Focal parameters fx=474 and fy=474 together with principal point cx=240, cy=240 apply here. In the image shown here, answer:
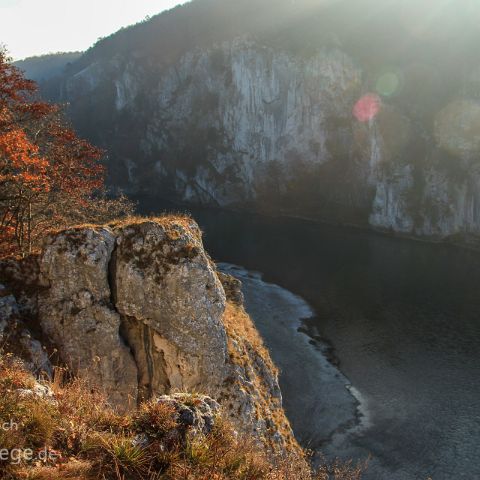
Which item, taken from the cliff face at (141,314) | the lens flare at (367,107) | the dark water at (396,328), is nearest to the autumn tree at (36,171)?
the cliff face at (141,314)

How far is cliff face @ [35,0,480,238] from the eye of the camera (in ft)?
328

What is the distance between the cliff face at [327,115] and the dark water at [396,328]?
17.2 m

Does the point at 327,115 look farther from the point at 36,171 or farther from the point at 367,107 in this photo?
the point at 36,171

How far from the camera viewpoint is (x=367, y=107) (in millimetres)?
107812

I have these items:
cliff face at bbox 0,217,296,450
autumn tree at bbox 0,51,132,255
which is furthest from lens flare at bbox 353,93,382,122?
cliff face at bbox 0,217,296,450

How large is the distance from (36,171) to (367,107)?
99272 millimetres

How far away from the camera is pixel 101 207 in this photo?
81.8 ft

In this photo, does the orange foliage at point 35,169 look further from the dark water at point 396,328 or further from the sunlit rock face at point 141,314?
the dark water at point 396,328

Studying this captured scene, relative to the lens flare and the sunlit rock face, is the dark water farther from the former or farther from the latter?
the lens flare

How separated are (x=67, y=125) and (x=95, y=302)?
13107mm

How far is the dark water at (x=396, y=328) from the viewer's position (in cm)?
3322

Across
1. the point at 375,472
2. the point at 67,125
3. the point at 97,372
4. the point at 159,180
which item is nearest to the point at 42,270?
the point at 97,372

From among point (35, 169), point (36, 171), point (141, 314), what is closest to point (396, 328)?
point (141, 314)

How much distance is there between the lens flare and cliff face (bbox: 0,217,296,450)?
98799mm
